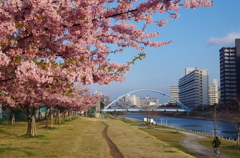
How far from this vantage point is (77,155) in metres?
19.7

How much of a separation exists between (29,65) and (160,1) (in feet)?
15.2

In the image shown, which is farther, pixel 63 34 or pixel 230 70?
pixel 230 70

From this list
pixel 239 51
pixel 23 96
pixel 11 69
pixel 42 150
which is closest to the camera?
pixel 11 69

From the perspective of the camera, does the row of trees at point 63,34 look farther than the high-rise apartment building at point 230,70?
No

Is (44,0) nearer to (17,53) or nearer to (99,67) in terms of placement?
(17,53)

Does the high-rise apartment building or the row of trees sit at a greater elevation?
the high-rise apartment building

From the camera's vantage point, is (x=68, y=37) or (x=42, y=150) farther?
(x=42, y=150)

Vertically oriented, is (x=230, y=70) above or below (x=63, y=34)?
above

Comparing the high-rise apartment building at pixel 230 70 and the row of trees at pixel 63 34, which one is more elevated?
the high-rise apartment building at pixel 230 70

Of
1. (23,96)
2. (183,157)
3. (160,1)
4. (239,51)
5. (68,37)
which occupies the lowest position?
(183,157)

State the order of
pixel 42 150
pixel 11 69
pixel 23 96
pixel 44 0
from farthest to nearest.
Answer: pixel 23 96 < pixel 42 150 < pixel 11 69 < pixel 44 0

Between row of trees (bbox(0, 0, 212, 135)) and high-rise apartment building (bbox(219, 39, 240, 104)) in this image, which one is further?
high-rise apartment building (bbox(219, 39, 240, 104))

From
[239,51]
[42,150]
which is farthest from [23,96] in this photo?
[239,51]

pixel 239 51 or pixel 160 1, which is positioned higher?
pixel 239 51
